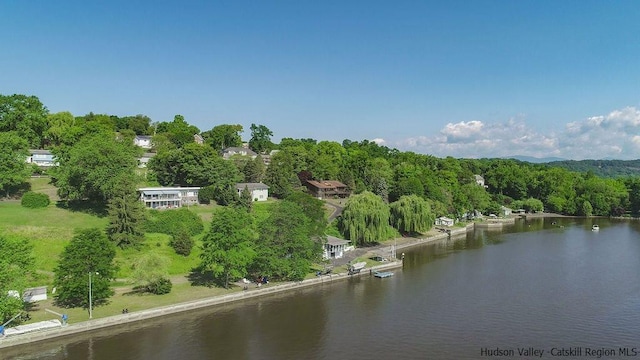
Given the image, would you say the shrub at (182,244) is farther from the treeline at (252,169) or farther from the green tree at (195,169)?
the green tree at (195,169)

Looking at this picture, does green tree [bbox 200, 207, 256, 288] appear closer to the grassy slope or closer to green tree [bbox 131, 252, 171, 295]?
the grassy slope

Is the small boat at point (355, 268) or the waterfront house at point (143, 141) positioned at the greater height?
the waterfront house at point (143, 141)

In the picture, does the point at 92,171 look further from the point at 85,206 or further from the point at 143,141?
the point at 143,141

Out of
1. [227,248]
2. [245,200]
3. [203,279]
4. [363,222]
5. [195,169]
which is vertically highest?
[195,169]

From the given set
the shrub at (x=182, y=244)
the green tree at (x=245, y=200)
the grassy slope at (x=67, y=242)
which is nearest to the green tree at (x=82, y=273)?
the grassy slope at (x=67, y=242)

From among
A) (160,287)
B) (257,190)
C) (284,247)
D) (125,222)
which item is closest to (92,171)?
(125,222)

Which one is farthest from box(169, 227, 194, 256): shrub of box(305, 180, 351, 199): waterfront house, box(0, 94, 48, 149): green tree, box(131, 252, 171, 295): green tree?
box(305, 180, 351, 199): waterfront house

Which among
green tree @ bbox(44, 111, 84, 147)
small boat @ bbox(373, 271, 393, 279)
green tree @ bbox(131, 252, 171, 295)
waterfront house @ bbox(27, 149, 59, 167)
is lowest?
small boat @ bbox(373, 271, 393, 279)
